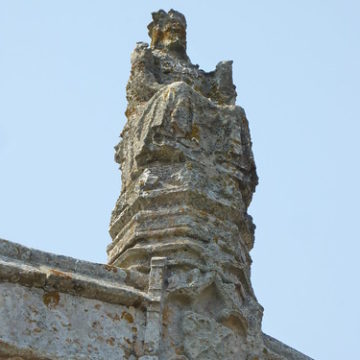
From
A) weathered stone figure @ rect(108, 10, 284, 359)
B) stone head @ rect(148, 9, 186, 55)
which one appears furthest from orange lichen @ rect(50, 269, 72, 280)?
stone head @ rect(148, 9, 186, 55)

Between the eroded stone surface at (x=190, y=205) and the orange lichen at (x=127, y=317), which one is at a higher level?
the eroded stone surface at (x=190, y=205)

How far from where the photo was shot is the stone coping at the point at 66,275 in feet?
20.1

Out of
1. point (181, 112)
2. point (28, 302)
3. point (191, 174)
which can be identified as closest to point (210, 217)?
point (191, 174)

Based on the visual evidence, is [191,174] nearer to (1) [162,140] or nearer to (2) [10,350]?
(1) [162,140]

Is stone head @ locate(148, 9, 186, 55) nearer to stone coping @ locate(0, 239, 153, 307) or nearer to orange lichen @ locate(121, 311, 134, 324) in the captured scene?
stone coping @ locate(0, 239, 153, 307)

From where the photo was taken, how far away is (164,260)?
6.58 meters

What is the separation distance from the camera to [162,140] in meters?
7.20

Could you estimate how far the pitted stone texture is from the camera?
5914mm

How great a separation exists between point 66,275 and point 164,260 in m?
0.62

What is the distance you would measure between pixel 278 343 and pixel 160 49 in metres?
2.38

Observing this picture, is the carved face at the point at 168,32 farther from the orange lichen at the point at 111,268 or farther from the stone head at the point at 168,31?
the orange lichen at the point at 111,268

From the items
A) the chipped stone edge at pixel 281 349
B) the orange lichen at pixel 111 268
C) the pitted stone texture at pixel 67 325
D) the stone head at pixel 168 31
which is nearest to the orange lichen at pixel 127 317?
the pitted stone texture at pixel 67 325

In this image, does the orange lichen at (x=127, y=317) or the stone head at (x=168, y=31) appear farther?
the stone head at (x=168, y=31)

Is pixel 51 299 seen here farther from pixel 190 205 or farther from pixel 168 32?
pixel 168 32
